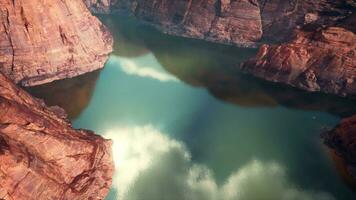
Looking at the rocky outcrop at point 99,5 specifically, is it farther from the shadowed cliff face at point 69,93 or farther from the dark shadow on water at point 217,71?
the shadowed cliff face at point 69,93

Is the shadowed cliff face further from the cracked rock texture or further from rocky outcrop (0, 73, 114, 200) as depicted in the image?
the cracked rock texture

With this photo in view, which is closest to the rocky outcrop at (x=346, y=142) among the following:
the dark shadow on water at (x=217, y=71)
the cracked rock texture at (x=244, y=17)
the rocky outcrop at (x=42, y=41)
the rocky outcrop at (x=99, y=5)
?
the dark shadow on water at (x=217, y=71)

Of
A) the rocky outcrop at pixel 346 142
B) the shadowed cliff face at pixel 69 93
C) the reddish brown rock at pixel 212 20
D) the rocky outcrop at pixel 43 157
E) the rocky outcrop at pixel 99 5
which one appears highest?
the rocky outcrop at pixel 43 157

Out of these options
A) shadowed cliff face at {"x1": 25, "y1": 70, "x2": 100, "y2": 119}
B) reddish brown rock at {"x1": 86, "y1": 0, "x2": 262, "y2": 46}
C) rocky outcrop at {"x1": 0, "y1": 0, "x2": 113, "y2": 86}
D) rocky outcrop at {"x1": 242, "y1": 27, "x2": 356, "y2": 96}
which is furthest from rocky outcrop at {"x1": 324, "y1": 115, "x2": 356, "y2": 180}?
reddish brown rock at {"x1": 86, "y1": 0, "x2": 262, "y2": 46}

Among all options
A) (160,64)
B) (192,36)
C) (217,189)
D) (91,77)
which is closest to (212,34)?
(192,36)

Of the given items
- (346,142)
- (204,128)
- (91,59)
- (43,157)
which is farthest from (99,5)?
(346,142)

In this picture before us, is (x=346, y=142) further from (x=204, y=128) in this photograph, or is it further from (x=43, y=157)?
(x=43, y=157)
